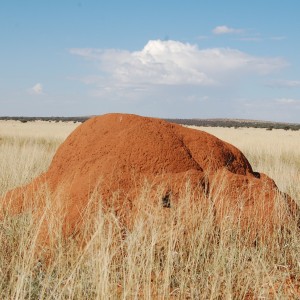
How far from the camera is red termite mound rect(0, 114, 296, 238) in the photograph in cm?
504

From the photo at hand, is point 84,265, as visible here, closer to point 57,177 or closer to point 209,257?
point 209,257

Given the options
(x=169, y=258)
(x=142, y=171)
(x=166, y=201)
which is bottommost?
(x=169, y=258)

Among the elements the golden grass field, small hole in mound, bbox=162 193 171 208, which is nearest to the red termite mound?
small hole in mound, bbox=162 193 171 208

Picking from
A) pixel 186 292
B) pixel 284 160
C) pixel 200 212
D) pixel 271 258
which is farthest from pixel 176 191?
pixel 284 160

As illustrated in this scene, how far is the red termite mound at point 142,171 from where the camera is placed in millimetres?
5039

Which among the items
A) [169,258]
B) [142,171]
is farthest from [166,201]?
[169,258]

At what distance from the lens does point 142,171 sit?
5332mm

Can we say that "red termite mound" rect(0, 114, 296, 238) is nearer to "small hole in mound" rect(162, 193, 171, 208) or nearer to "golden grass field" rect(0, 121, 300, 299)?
"small hole in mound" rect(162, 193, 171, 208)

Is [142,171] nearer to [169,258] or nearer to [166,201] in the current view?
[166,201]

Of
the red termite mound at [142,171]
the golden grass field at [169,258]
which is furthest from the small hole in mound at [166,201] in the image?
the golden grass field at [169,258]

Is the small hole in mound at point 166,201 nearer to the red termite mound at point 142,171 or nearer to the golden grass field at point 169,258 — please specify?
the red termite mound at point 142,171

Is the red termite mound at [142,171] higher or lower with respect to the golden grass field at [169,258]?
higher

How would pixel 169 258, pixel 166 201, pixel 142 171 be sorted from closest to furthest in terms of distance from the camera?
pixel 169 258
pixel 166 201
pixel 142 171

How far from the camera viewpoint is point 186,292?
3670 mm
